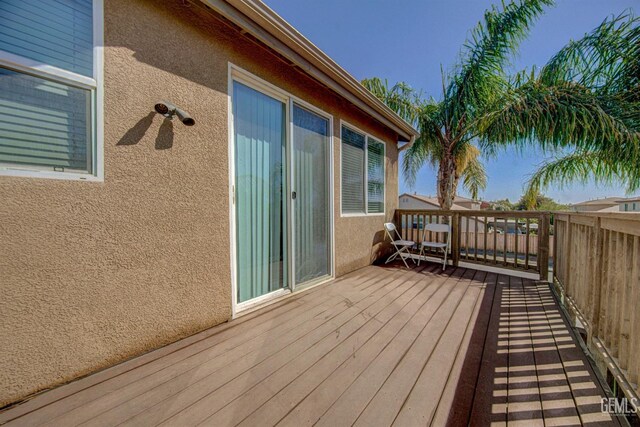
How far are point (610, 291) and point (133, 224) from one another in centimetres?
336

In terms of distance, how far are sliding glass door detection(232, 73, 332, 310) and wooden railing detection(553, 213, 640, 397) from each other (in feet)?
8.44

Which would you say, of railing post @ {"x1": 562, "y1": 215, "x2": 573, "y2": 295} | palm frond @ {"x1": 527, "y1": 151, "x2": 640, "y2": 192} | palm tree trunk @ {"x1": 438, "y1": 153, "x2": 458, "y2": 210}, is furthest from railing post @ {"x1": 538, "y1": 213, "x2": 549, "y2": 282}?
palm frond @ {"x1": 527, "y1": 151, "x2": 640, "y2": 192}

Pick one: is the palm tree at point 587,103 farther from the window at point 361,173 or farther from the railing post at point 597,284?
the railing post at point 597,284

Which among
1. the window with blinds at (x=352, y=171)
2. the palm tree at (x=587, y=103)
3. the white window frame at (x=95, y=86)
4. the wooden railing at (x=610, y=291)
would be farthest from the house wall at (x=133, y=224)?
Result: the palm tree at (x=587, y=103)

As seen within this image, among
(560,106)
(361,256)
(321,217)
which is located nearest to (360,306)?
(321,217)

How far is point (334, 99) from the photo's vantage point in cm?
356

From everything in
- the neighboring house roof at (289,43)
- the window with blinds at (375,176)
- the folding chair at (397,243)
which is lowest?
the folding chair at (397,243)

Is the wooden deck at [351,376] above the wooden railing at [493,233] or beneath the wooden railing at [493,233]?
beneath

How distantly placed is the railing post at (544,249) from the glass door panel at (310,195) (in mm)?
3234

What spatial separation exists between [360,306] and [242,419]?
161 centimetres

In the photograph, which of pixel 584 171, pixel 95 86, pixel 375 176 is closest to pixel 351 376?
pixel 95 86

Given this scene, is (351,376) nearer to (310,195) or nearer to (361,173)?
(310,195)

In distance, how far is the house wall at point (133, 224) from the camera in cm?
135

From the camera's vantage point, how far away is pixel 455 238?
4453 mm
